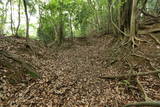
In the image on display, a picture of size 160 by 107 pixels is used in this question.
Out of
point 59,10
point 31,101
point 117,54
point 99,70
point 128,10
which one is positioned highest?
point 59,10

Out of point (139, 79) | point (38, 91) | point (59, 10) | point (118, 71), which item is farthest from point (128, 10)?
point (59, 10)

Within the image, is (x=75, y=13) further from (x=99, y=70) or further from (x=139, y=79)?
(x=139, y=79)

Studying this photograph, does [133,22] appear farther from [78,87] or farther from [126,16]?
[78,87]

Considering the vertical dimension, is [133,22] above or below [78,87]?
above

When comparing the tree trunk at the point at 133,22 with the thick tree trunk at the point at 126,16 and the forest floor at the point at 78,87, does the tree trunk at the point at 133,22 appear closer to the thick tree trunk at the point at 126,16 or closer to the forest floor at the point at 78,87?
the thick tree trunk at the point at 126,16

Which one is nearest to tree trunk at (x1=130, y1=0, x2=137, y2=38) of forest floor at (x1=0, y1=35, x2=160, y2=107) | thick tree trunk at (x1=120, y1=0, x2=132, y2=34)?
thick tree trunk at (x1=120, y1=0, x2=132, y2=34)

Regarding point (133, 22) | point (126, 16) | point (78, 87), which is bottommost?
point (78, 87)

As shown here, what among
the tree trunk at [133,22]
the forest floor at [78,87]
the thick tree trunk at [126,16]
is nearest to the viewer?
the forest floor at [78,87]

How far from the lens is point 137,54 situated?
5.43 metres

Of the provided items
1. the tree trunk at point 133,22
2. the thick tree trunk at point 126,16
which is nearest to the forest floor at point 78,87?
the tree trunk at point 133,22

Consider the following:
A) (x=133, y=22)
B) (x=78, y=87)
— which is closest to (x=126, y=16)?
(x=133, y=22)

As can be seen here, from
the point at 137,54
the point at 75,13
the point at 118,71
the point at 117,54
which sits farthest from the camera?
the point at 75,13

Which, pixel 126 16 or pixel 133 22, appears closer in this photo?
pixel 133 22

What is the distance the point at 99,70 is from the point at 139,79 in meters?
1.75
